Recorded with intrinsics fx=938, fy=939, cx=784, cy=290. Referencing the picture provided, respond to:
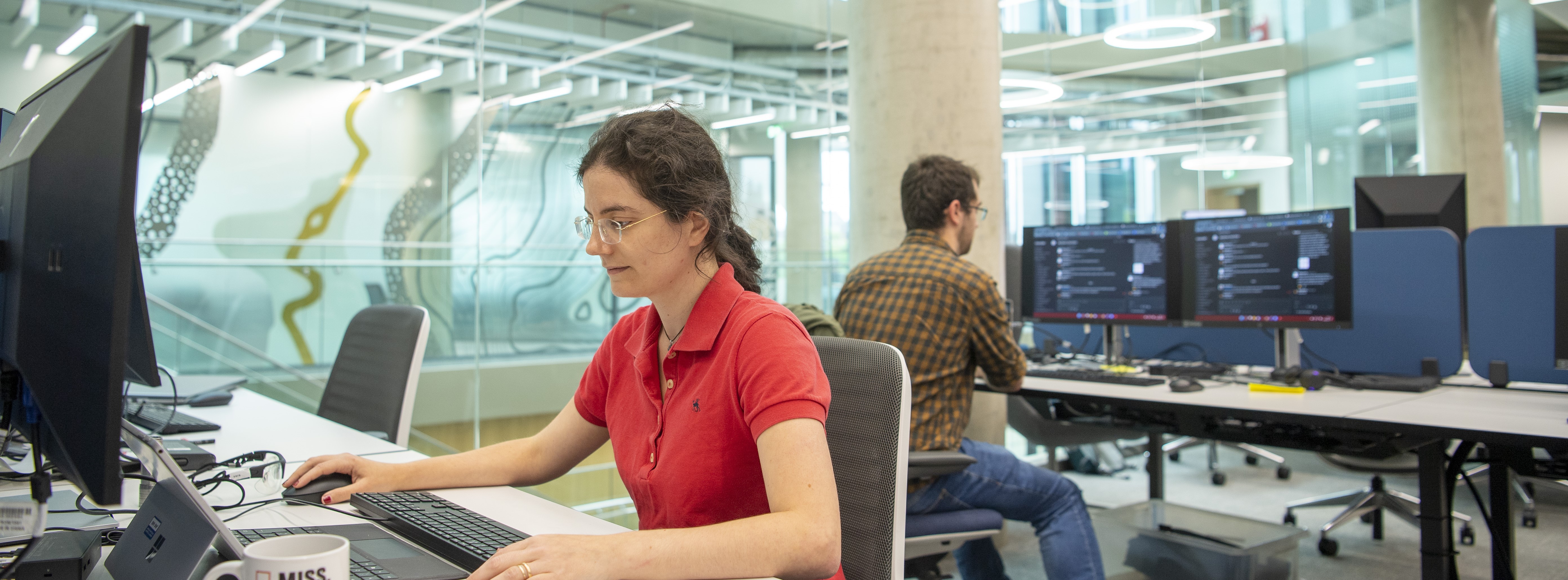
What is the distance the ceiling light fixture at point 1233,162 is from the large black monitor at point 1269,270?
4.31 metres

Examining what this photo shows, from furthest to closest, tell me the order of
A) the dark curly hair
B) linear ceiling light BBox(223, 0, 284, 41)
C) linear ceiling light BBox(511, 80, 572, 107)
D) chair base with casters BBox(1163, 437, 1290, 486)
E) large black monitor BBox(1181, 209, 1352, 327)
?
chair base with casters BBox(1163, 437, 1290, 486) < linear ceiling light BBox(511, 80, 572, 107) < linear ceiling light BBox(223, 0, 284, 41) < large black monitor BBox(1181, 209, 1352, 327) < the dark curly hair

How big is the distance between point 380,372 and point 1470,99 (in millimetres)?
8435

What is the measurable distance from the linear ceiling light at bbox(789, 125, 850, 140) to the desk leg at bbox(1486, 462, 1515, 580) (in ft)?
9.13

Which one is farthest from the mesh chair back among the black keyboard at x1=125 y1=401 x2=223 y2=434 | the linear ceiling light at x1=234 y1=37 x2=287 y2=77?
the linear ceiling light at x1=234 y1=37 x2=287 y2=77

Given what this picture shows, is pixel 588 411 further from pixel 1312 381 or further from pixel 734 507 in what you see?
pixel 1312 381

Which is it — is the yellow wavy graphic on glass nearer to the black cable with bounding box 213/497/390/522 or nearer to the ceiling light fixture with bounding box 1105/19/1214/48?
the black cable with bounding box 213/497/390/522

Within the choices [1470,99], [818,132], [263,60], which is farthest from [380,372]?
[1470,99]

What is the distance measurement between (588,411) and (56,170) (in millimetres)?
827

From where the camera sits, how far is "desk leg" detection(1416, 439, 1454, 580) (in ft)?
7.22

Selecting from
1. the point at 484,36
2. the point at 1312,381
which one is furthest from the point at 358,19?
the point at 1312,381

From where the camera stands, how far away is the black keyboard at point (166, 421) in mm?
1903

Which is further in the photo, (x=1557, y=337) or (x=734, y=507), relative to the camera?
(x=1557, y=337)

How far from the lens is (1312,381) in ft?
8.68

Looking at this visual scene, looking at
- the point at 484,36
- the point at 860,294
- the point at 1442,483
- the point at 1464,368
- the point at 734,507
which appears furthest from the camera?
the point at 484,36
